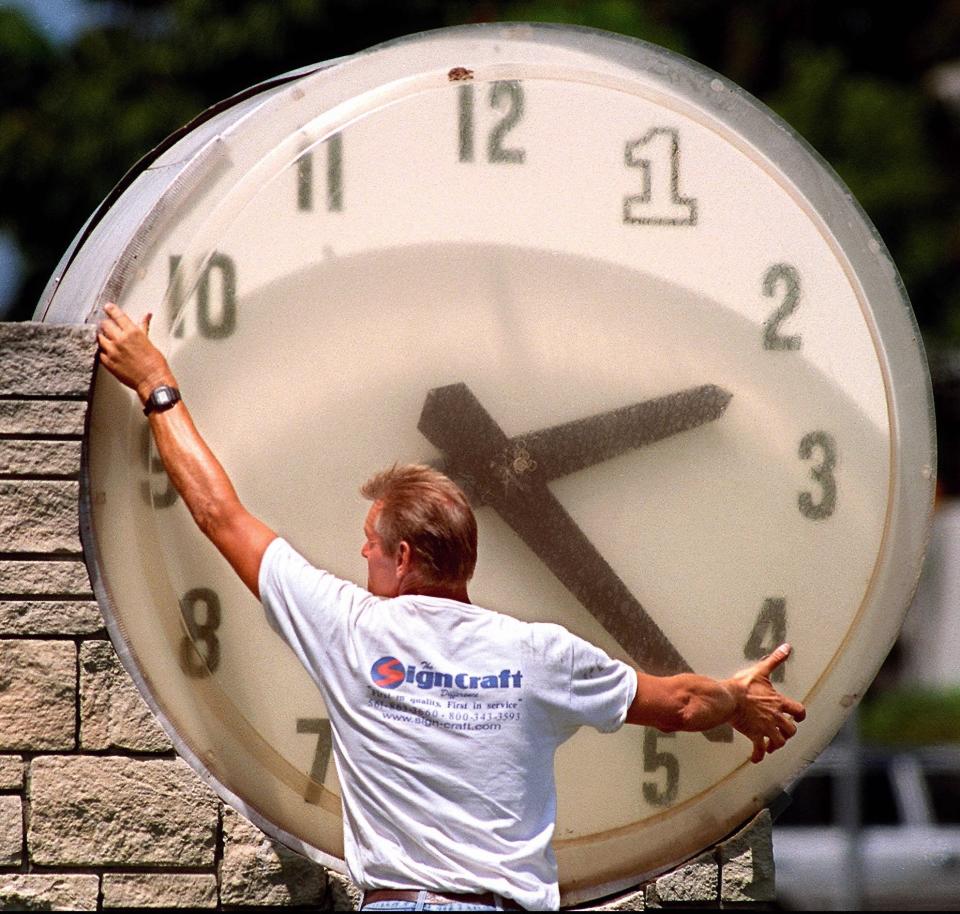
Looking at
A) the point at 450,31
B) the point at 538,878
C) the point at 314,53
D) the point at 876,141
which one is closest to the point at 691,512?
the point at 538,878

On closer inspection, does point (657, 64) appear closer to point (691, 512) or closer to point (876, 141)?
point (691, 512)

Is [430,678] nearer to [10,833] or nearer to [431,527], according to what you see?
[431,527]

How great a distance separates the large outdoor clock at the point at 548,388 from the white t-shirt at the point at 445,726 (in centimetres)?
42

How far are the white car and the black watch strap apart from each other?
17.0 ft

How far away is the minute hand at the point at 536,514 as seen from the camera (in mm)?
2955

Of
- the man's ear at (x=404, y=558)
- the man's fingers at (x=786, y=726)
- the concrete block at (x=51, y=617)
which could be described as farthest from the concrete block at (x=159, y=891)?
the man's fingers at (x=786, y=726)

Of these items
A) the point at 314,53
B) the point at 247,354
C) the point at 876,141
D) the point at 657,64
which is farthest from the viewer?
the point at 876,141

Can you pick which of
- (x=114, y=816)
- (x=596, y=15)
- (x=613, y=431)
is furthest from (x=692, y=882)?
(x=596, y=15)

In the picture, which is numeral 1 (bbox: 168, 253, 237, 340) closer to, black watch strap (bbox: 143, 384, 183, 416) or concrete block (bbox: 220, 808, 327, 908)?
black watch strap (bbox: 143, 384, 183, 416)

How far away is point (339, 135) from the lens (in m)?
2.95

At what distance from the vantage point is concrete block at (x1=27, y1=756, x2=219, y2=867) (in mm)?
2902

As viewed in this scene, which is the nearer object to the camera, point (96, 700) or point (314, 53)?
point (96, 700)

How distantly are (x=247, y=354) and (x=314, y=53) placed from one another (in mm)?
10872

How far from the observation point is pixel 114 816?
291cm
